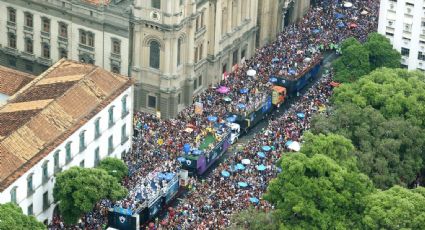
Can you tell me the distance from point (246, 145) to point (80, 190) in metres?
32.1

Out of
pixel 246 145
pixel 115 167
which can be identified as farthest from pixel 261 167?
pixel 115 167

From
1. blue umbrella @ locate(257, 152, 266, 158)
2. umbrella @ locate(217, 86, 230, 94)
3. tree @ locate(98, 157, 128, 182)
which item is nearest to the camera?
tree @ locate(98, 157, 128, 182)

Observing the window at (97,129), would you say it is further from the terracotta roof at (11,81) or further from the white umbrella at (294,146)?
the white umbrella at (294,146)

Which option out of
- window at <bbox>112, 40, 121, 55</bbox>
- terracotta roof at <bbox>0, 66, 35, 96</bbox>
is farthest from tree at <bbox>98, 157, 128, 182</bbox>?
window at <bbox>112, 40, 121, 55</bbox>

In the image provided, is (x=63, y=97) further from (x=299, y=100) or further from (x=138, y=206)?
(x=299, y=100)

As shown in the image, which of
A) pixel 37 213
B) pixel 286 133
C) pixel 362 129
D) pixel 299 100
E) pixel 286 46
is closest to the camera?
pixel 37 213

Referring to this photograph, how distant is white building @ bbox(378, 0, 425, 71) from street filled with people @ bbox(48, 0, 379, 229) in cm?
1142

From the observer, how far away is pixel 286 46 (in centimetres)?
18675

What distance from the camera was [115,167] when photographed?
141000 mm

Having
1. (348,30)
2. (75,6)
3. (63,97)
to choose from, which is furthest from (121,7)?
(348,30)

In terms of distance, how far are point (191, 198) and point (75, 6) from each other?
34.3 m

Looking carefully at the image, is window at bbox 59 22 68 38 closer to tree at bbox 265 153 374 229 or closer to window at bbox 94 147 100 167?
window at bbox 94 147 100 167

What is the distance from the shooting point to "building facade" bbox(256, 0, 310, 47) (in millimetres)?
183875

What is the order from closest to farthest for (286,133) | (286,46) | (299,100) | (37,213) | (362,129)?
1. (37,213)
2. (362,129)
3. (286,133)
4. (299,100)
5. (286,46)
